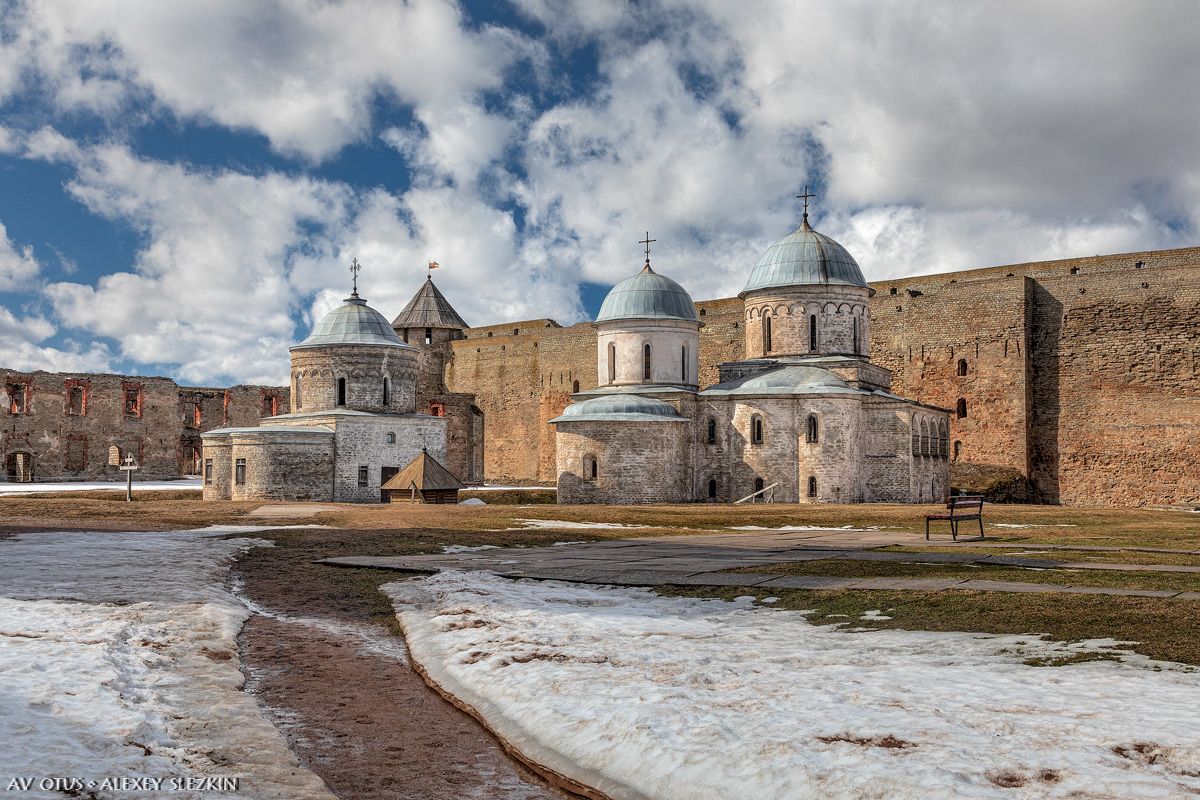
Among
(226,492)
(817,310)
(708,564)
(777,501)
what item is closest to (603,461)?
(777,501)

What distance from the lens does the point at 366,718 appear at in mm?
5703

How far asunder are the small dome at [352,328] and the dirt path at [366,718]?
25340mm

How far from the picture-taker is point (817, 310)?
3372 cm

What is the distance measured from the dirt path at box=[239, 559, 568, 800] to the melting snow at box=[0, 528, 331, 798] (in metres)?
0.19

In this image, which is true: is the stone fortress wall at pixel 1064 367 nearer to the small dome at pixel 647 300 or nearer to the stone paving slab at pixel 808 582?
the small dome at pixel 647 300

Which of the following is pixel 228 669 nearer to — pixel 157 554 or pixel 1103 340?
pixel 157 554

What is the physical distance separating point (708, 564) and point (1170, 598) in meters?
4.72

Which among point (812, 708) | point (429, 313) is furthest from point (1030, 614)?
point (429, 313)

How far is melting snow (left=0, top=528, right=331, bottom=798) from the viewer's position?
4.48m

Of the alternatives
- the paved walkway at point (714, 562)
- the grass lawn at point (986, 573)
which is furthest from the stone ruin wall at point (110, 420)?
the grass lawn at point (986, 573)

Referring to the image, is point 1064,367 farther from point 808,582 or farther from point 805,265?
point 808,582

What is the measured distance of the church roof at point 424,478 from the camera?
29.4 meters

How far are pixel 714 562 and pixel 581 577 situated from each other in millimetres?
1864

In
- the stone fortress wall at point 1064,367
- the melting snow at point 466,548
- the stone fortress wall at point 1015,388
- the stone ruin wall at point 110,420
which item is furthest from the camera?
the stone ruin wall at point 110,420
